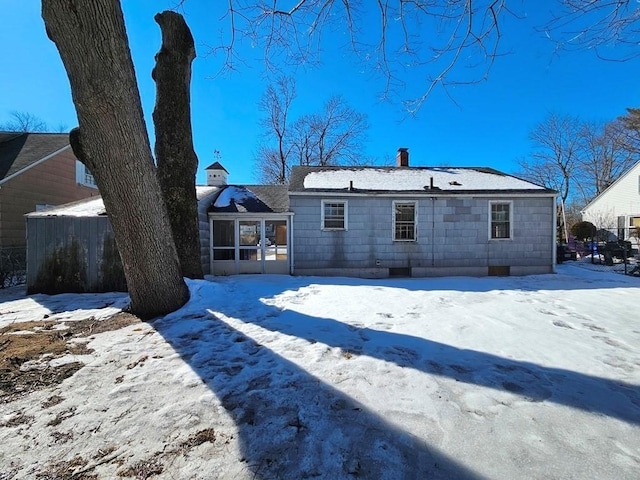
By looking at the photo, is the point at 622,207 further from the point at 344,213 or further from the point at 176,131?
the point at 176,131

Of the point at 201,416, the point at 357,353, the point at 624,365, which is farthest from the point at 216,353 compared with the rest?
the point at 624,365

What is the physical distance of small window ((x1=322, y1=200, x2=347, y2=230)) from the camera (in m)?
10.6

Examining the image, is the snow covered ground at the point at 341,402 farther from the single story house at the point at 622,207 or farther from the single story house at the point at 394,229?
the single story house at the point at 622,207

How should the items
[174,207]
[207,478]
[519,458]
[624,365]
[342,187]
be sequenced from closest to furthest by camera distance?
[207,478] < [519,458] < [624,365] < [174,207] < [342,187]

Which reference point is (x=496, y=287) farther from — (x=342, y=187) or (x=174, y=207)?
(x=174, y=207)

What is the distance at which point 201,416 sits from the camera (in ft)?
7.29

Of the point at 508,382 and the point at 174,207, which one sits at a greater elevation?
the point at 174,207

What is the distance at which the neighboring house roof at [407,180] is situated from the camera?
10820 mm

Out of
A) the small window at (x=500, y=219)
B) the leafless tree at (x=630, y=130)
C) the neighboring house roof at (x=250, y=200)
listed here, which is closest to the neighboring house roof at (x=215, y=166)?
the neighboring house roof at (x=250, y=200)

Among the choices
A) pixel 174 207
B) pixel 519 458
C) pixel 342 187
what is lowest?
pixel 519 458

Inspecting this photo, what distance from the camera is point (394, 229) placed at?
35.3 ft

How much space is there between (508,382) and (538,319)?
263cm

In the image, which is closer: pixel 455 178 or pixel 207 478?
pixel 207 478

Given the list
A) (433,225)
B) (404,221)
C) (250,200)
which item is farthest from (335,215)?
(433,225)
